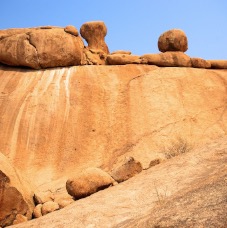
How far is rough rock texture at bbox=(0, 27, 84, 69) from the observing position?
14.2 metres

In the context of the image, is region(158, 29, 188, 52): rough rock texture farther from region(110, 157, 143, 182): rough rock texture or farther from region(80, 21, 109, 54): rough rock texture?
region(110, 157, 143, 182): rough rock texture

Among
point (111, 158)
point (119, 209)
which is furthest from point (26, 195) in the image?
point (111, 158)

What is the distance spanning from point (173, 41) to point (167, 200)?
1191 cm

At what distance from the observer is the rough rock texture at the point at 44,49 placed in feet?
46.5

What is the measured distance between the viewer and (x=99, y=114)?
42.2 feet

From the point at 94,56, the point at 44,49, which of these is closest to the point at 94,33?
the point at 94,56

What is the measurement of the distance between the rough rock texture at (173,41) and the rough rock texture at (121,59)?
1.29 meters

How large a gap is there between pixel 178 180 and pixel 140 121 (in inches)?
269

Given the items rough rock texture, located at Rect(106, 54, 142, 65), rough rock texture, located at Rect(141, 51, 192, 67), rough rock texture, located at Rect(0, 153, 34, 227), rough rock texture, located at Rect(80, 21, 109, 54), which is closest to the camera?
rough rock texture, located at Rect(0, 153, 34, 227)

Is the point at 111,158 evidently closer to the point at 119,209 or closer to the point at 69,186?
the point at 69,186

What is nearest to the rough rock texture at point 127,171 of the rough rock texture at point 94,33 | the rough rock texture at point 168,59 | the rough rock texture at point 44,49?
the rough rock texture at point 44,49

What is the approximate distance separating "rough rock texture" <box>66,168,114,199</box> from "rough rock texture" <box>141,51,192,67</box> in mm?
8309

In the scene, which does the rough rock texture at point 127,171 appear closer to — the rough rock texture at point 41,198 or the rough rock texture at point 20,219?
the rough rock texture at point 41,198

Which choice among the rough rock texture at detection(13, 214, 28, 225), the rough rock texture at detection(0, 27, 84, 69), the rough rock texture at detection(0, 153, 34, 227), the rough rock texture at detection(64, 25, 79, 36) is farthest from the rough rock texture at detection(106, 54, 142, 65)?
the rough rock texture at detection(13, 214, 28, 225)
